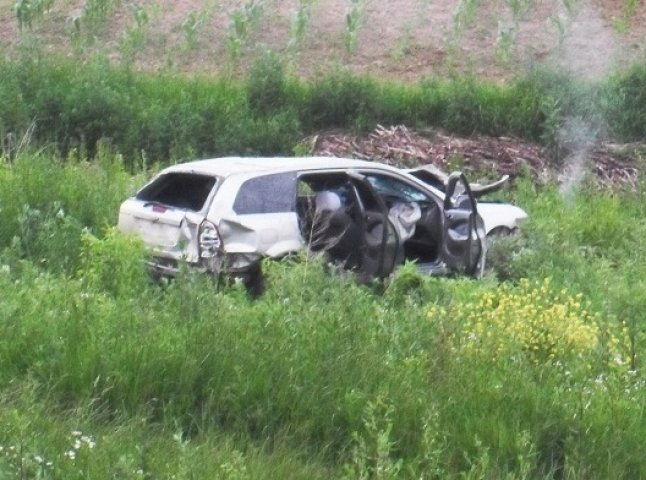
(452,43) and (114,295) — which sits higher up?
(114,295)

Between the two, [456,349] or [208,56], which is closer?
[456,349]

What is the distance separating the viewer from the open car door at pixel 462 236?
11.8 m

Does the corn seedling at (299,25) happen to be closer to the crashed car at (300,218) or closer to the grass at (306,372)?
the crashed car at (300,218)

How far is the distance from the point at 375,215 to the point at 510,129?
38.4 ft

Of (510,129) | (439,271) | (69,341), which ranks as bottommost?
(510,129)

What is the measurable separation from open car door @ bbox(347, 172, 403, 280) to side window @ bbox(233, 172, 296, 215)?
550 mm

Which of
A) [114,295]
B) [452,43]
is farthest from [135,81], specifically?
[114,295]

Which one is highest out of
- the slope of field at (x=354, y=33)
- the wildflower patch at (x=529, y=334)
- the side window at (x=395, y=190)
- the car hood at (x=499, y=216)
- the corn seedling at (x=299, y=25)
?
the wildflower patch at (x=529, y=334)

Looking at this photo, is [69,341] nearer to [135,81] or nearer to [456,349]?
[456,349]

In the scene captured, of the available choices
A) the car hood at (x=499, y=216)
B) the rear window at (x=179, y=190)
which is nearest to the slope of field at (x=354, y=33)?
the car hood at (x=499, y=216)

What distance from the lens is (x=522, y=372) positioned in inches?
292

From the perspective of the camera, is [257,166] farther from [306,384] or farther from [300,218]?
[306,384]

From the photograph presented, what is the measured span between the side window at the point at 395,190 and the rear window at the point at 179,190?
1565mm

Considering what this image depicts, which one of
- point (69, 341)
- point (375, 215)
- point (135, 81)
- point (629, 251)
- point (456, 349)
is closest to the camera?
point (69, 341)
